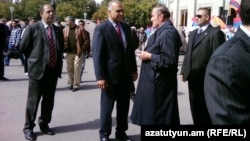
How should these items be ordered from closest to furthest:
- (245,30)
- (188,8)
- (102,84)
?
(245,30) → (102,84) → (188,8)

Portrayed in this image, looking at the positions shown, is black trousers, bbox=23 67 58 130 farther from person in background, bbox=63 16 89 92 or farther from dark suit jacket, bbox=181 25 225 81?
person in background, bbox=63 16 89 92

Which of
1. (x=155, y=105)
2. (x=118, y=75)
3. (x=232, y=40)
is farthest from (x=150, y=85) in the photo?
(x=232, y=40)

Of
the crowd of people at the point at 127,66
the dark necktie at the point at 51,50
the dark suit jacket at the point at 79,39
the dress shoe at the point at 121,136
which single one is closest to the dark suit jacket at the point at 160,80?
the crowd of people at the point at 127,66

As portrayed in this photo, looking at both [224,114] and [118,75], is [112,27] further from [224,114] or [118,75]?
[224,114]

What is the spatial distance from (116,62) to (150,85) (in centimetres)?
76

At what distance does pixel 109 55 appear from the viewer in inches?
194

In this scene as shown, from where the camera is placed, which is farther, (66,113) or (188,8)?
(188,8)

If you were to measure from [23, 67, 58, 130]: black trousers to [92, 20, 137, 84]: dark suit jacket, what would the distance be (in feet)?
3.23

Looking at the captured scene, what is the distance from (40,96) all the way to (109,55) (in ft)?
4.24

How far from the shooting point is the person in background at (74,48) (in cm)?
950

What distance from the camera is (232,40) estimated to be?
1.83 metres

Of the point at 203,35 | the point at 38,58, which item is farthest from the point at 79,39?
the point at 203,35

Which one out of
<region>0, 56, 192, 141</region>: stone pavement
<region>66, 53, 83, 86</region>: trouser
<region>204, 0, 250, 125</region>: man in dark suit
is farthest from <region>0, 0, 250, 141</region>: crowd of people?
<region>66, 53, 83, 86</region>: trouser

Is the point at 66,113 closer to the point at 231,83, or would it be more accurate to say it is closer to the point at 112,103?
the point at 112,103
